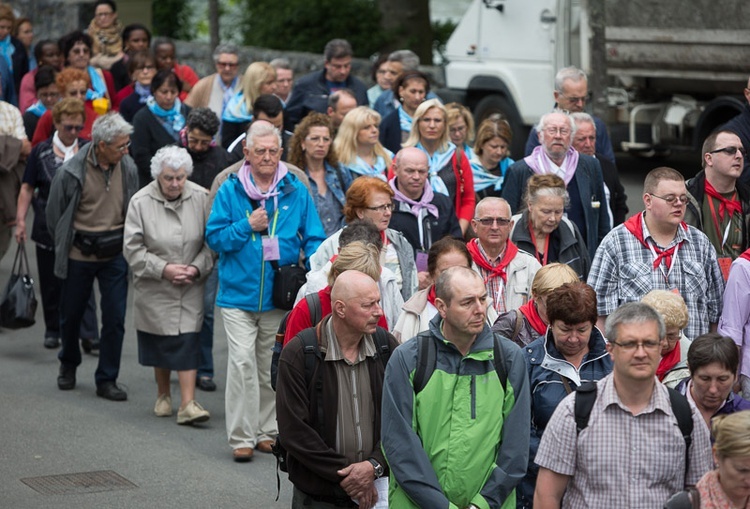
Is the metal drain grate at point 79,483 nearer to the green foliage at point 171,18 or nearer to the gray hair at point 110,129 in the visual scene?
the gray hair at point 110,129

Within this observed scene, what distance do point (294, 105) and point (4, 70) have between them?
4617 millimetres

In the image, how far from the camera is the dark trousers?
38.0ft

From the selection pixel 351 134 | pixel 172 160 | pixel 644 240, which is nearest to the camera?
pixel 644 240

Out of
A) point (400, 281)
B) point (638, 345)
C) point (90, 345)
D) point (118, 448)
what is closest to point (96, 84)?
point (90, 345)

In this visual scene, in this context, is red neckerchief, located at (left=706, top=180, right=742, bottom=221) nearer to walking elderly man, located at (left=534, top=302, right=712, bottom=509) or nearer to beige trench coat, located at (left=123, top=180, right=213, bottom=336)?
walking elderly man, located at (left=534, top=302, right=712, bottom=509)

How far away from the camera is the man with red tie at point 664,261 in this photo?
24.2ft

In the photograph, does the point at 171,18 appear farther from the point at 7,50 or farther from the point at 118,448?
the point at 118,448

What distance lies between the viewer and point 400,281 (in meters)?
8.05

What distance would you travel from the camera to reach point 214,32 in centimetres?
2003

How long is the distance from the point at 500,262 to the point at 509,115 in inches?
403

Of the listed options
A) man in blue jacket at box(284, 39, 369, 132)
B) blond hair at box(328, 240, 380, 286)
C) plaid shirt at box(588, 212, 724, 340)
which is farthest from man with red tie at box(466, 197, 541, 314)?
man in blue jacket at box(284, 39, 369, 132)

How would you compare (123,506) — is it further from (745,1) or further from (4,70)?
(745,1)

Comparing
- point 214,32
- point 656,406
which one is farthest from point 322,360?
point 214,32

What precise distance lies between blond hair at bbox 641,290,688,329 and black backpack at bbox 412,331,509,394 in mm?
1064
